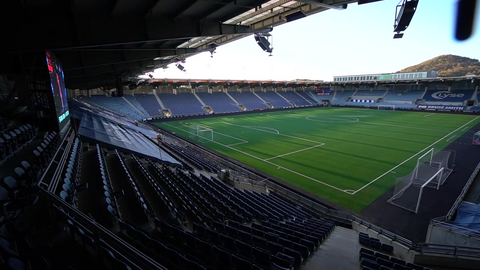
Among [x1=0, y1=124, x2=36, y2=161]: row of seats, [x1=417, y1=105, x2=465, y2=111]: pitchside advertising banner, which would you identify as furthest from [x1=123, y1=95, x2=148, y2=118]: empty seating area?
[x1=417, y1=105, x2=465, y2=111]: pitchside advertising banner

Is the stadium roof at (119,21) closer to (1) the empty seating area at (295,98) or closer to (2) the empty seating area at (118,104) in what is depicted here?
(2) the empty seating area at (118,104)

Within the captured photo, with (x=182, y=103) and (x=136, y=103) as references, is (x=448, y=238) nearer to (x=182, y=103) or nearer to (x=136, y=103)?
(x=136, y=103)

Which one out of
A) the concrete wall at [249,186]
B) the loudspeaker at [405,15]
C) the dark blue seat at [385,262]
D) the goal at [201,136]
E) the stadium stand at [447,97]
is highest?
the loudspeaker at [405,15]

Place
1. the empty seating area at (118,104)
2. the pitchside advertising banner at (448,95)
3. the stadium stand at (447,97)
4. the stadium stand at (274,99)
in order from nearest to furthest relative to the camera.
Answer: the empty seating area at (118,104) < the stadium stand at (447,97) < the pitchside advertising banner at (448,95) < the stadium stand at (274,99)

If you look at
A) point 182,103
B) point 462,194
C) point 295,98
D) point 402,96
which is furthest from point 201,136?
point 402,96

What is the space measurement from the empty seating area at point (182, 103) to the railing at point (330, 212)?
37047 millimetres

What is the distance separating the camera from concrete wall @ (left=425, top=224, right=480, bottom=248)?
7398mm

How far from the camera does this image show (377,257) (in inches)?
248

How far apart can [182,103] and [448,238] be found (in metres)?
49.3

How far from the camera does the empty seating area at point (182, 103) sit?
48.4 meters

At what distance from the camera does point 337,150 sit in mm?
22391

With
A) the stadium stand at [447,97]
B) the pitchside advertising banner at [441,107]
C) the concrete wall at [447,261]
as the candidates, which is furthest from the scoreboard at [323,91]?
the concrete wall at [447,261]

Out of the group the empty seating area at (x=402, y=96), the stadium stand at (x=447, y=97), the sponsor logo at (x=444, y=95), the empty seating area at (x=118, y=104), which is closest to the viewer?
the empty seating area at (x=118, y=104)

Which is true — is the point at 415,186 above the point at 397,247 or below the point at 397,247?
below
